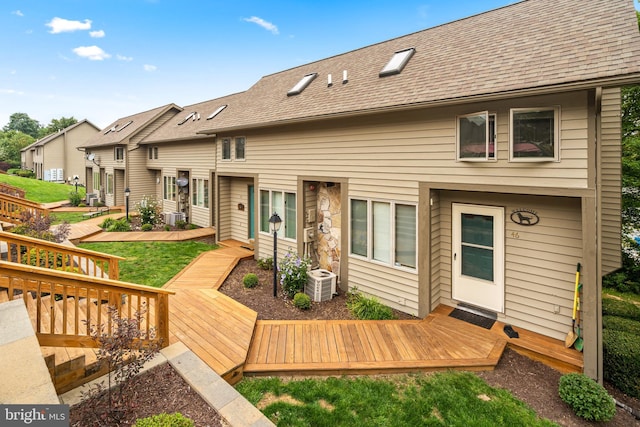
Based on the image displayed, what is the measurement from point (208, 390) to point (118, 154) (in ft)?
69.8

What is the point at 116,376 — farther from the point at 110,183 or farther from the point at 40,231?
the point at 110,183

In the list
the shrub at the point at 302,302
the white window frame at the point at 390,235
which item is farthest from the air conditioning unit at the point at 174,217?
the white window frame at the point at 390,235

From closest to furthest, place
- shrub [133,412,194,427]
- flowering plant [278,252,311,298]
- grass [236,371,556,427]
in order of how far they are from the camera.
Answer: shrub [133,412,194,427] → grass [236,371,556,427] → flowering plant [278,252,311,298]

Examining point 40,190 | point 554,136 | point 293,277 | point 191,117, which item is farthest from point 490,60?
point 40,190

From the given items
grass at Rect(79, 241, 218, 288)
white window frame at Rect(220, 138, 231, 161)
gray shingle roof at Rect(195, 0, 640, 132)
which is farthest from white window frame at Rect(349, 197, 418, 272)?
white window frame at Rect(220, 138, 231, 161)

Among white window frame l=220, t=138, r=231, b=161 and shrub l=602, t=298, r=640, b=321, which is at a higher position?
white window frame l=220, t=138, r=231, b=161

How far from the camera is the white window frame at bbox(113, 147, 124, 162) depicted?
1969cm

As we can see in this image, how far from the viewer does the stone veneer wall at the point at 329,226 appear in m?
8.30

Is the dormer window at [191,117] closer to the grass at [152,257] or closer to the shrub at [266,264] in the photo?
the grass at [152,257]

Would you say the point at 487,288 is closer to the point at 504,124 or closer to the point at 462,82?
the point at 504,124

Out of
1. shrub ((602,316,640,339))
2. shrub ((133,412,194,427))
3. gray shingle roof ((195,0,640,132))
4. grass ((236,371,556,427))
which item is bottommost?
grass ((236,371,556,427))

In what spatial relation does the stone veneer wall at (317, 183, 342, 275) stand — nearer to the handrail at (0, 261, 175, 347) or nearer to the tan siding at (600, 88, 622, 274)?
the handrail at (0, 261, 175, 347)

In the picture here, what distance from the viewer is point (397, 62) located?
25.6 feet

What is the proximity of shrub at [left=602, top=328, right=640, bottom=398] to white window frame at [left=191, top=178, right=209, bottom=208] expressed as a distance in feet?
46.1
